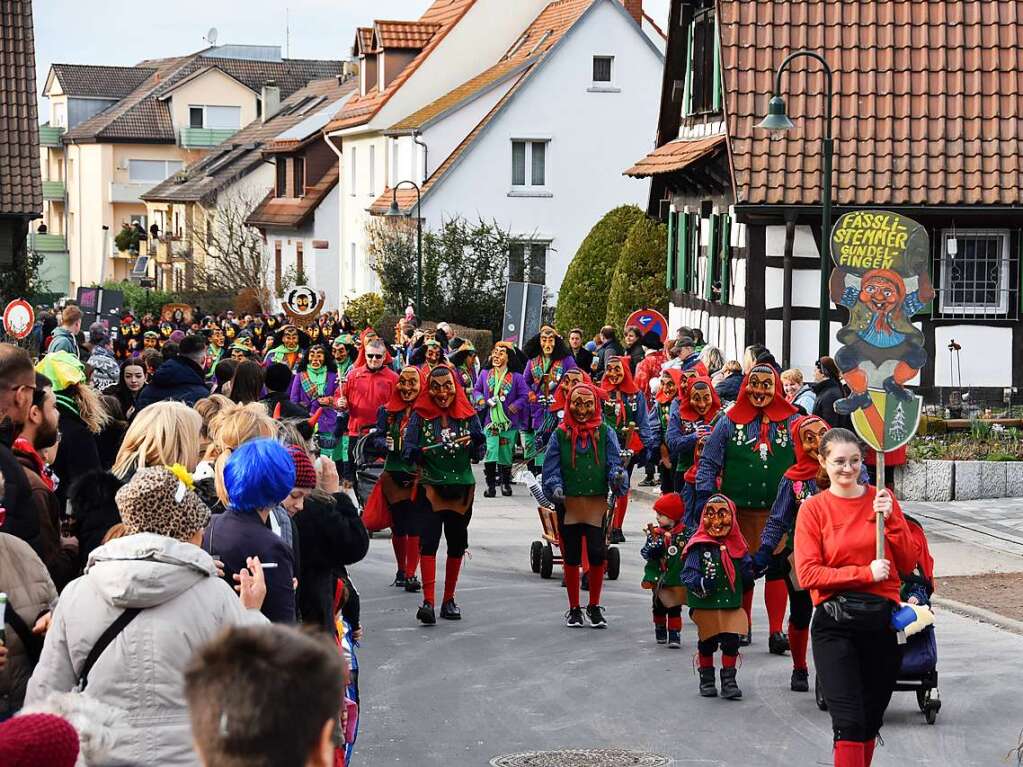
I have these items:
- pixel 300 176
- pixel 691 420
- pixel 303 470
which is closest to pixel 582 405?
pixel 691 420

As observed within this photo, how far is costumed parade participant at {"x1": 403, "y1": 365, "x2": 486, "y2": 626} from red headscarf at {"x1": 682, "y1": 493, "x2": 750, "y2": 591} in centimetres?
264

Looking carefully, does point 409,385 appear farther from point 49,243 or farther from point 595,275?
point 49,243

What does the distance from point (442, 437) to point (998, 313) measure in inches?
497

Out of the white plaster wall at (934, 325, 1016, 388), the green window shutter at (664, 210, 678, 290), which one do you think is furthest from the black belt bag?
the green window shutter at (664, 210, 678, 290)

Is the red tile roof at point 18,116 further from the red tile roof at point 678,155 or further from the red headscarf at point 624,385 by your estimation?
the red headscarf at point 624,385

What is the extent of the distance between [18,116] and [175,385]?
21.0 meters

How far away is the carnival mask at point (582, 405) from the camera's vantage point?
12.6m

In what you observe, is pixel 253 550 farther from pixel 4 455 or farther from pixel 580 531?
pixel 580 531

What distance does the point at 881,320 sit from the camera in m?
9.45

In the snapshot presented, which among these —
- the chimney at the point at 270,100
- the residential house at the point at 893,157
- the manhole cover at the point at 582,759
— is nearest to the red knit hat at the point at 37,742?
the manhole cover at the point at 582,759

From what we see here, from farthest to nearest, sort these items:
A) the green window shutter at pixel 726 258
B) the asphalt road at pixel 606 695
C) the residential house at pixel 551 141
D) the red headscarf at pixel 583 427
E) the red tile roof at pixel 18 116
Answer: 1. the residential house at pixel 551 141
2. the red tile roof at pixel 18 116
3. the green window shutter at pixel 726 258
4. the red headscarf at pixel 583 427
5. the asphalt road at pixel 606 695

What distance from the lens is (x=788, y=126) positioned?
63.8 feet

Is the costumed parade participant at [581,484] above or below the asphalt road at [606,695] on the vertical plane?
above

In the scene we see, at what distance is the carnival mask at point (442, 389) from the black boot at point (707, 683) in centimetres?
342
